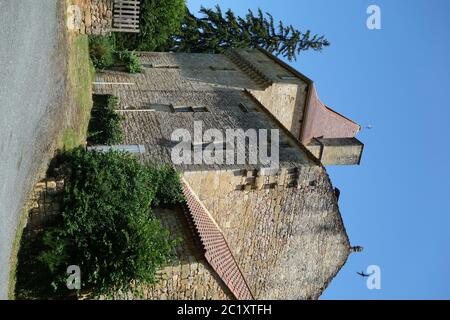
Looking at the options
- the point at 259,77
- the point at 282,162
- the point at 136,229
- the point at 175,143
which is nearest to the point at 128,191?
the point at 136,229

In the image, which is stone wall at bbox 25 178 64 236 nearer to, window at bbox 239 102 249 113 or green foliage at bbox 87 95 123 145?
green foliage at bbox 87 95 123 145

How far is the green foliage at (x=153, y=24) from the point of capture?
25.4 meters

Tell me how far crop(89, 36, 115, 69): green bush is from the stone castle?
495 millimetres

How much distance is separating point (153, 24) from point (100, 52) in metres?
6.22

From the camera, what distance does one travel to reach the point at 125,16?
17.1 m

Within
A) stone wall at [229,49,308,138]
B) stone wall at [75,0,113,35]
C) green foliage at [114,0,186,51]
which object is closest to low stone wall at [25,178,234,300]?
stone wall at [75,0,113,35]

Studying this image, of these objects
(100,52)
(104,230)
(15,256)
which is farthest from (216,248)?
(100,52)

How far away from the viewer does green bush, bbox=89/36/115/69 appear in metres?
20.6

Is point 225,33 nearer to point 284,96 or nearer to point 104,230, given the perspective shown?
point 284,96

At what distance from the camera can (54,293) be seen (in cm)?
1162

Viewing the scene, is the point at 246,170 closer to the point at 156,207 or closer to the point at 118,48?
the point at 156,207

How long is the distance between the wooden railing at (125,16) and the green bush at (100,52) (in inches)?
152

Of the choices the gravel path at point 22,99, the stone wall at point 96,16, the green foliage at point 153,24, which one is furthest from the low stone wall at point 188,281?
the green foliage at point 153,24

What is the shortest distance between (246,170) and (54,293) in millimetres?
6959
